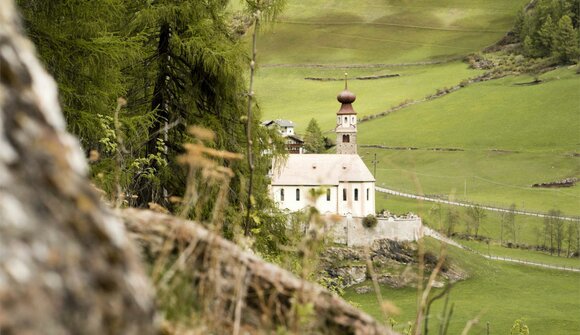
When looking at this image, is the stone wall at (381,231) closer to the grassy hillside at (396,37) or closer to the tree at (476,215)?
the tree at (476,215)

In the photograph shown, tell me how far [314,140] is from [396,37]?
7559 cm

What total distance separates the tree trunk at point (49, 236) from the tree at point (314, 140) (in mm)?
116116

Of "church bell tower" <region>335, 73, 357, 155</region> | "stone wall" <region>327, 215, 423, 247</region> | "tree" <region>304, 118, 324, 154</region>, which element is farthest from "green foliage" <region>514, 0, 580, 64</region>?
"stone wall" <region>327, 215, 423, 247</region>

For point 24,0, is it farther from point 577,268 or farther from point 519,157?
point 519,157

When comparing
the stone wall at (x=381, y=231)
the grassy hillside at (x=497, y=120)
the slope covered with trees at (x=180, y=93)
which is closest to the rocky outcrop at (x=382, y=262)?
the stone wall at (x=381, y=231)

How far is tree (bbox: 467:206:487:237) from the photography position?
3597 inches

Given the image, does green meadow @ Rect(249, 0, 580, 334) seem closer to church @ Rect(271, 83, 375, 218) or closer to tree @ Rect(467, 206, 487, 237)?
tree @ Rect(467, 206, 487, 237)

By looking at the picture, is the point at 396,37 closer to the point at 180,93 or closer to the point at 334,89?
the point at 334,89

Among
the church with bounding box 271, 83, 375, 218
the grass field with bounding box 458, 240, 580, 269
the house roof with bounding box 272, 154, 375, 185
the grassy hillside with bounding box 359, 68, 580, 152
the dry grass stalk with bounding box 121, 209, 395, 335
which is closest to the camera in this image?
the dry grass stalk with bounding box 121, 209, 395, 335

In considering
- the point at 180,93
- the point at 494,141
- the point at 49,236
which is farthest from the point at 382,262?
the point at 49,236

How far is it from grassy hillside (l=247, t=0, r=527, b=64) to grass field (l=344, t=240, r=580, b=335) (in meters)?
102

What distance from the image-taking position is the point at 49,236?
1.80 metres

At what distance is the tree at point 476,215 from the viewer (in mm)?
91375

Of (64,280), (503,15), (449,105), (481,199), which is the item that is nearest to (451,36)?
(503,15)
